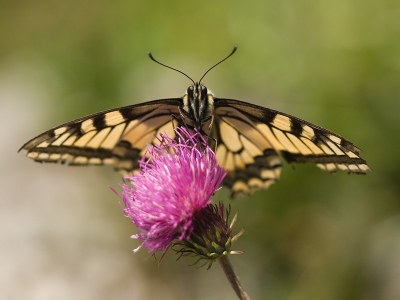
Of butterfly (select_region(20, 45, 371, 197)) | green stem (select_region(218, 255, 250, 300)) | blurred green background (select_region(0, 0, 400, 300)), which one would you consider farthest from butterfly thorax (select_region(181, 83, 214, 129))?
blurred green background (select_region(0, 0, 400, 300))

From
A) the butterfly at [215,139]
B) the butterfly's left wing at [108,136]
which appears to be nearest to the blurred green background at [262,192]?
the butterfly at [215,139]

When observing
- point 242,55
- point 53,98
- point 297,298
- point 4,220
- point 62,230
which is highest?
point 53,98

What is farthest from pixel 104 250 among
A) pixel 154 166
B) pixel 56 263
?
pixel 154 166

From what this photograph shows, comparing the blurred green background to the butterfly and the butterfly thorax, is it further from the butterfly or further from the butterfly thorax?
the butterfly thorax

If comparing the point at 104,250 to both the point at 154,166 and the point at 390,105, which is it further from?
the point at 390,105

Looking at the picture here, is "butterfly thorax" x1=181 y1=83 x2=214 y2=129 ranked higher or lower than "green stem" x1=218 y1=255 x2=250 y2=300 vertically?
higher

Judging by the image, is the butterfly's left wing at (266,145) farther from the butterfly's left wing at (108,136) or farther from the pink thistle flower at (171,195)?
the pink thistle flower at (171,195)
